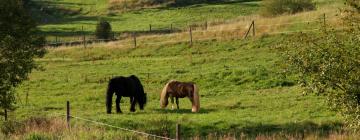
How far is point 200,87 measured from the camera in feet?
108

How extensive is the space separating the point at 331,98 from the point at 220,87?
16706 millimetres

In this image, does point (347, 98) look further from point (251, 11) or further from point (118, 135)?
point (251, 11)

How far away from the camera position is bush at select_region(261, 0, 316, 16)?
189 feet

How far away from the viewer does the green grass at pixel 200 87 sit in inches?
867

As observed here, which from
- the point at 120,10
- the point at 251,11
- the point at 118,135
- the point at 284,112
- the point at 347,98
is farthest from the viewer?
the point at 120,10

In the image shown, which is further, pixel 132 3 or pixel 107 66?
pixel 132 3

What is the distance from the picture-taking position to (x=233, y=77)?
33.5 metres

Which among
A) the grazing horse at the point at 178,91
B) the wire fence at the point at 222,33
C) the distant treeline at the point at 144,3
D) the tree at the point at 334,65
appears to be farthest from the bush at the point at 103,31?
the tree at the point at 334,65

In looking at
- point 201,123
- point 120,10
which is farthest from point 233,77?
point 120,10

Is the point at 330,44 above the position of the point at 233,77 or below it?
above

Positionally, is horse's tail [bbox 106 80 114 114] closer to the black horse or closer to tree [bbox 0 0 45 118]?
the black horse

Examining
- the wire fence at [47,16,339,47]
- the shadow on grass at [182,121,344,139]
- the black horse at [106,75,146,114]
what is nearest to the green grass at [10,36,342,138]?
the shadow on grass at [182,121,344,139]

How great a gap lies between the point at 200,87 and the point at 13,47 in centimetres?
1367

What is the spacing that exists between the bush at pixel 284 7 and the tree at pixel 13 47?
36.1m
